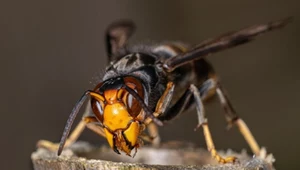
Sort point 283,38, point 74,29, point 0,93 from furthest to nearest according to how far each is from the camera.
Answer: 1. point 283,38
2. point 74,29
3. point 0,93

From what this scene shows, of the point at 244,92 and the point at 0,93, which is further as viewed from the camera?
the point at 244,92

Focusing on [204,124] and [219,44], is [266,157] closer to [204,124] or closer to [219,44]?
[204,124]

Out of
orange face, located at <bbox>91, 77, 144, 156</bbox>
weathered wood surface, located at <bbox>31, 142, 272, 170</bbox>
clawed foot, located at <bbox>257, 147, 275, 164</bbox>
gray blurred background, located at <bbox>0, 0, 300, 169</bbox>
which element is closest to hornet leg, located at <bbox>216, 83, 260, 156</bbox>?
weathered wood surface, located at <bbox>31, 142, 272, 170</bbox>

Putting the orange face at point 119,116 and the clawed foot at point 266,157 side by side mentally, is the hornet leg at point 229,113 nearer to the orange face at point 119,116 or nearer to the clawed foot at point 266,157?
the clawed foot at point 266,157

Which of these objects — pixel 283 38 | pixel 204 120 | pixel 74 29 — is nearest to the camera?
pixel 204 120

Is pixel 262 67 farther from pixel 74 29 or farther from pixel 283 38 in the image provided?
pixel 74 29

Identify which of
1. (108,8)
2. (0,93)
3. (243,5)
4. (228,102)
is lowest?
(228,102)

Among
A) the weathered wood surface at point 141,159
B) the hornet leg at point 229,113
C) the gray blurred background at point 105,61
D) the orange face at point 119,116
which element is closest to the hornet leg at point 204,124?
the weathered wood surface at point 141,159

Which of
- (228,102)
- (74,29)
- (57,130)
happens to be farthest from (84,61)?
(228,102)
